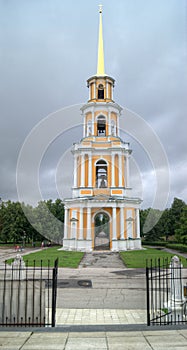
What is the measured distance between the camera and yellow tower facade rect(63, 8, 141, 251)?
2998 centimetres

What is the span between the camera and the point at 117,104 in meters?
36.5

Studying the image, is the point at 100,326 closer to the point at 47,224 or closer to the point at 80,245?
the point at 80,245


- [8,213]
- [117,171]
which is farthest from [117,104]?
[8,213]

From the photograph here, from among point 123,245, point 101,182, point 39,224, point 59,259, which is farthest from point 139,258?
point 39,224

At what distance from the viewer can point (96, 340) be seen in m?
4.84

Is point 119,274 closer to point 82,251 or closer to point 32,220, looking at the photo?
point 82,251

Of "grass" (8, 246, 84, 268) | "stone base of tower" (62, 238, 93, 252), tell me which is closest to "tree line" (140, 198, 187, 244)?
"stone base of tower" (62, 238, 93, 252)

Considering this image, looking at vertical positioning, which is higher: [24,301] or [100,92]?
[100,92]

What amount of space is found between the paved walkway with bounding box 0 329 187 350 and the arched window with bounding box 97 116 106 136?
31970mm

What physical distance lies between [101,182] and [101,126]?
314 inches

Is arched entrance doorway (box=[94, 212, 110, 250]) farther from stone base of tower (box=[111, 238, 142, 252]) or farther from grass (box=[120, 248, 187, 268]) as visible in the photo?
grass (box=[120, 248, 187, 268])

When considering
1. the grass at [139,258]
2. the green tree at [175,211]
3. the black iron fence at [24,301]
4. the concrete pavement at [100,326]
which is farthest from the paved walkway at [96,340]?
the green tree at [175,211]

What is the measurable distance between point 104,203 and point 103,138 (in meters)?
9.01

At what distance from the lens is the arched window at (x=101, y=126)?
118ft
